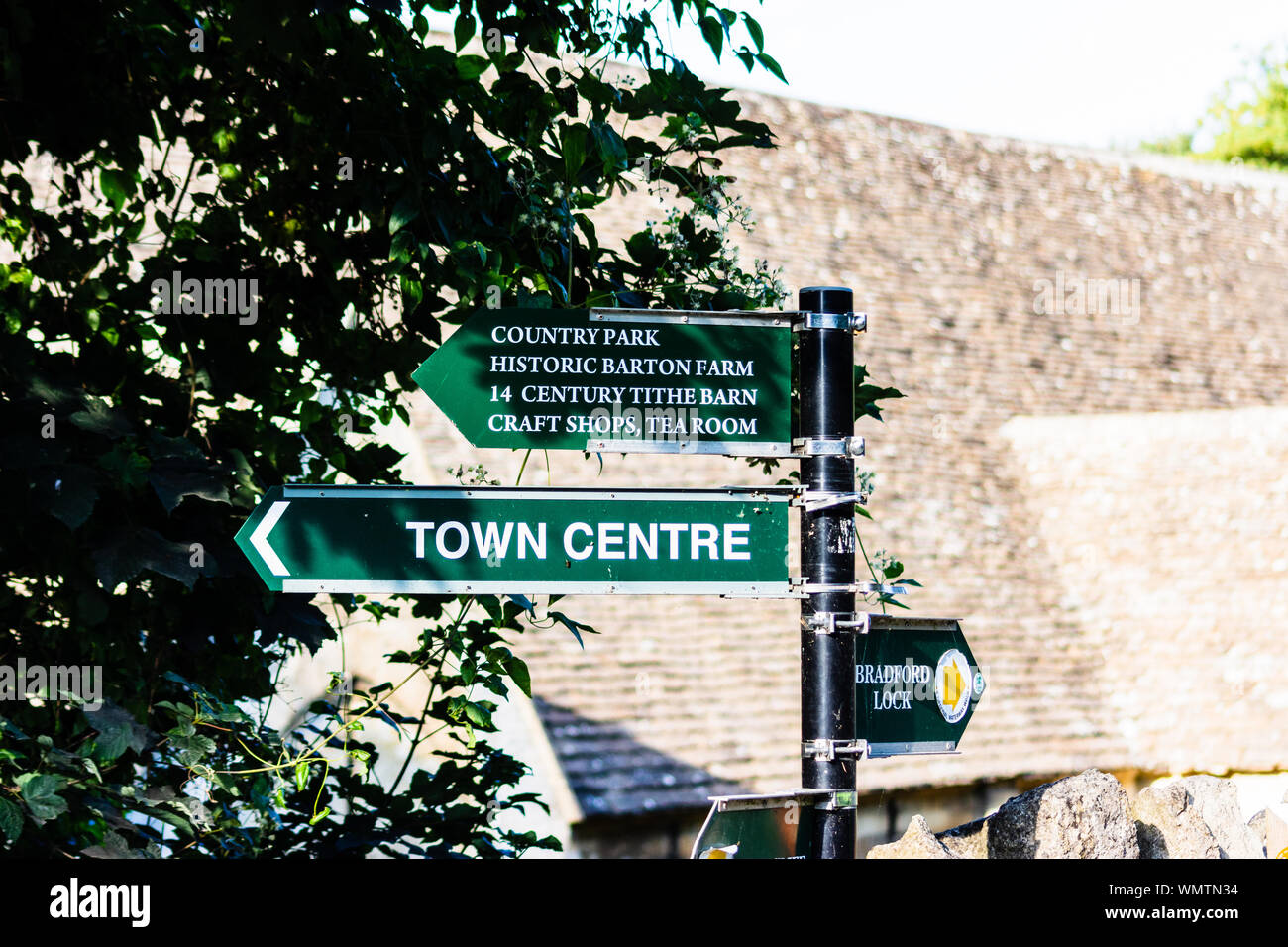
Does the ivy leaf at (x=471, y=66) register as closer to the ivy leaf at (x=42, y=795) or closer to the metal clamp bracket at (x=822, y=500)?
the metal clamp bracket at (x=822, y=500)

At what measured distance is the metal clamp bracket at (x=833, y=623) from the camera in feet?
8.74

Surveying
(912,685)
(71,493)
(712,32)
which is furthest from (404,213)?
(912,685)

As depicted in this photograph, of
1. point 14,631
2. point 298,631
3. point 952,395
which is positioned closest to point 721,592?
point 298,631

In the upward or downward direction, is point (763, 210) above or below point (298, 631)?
above

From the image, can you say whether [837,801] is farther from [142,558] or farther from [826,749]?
[142,558]

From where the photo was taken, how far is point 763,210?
1394 centimetres

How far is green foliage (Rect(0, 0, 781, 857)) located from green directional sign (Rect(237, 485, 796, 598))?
46 cm

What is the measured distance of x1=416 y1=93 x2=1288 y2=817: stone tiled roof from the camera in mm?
9562

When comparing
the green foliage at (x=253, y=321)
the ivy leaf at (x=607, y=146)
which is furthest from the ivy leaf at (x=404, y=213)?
the ivy leaf at (x=607, y=146)

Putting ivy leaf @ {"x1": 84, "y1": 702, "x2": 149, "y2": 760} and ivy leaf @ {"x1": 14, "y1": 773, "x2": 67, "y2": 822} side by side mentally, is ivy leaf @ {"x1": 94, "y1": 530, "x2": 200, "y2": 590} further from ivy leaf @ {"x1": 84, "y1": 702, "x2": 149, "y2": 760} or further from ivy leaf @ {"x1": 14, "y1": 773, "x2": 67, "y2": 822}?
ivy leaf @ {"x1": 14, "y1": 773, "x2": 67, "y2": 822}

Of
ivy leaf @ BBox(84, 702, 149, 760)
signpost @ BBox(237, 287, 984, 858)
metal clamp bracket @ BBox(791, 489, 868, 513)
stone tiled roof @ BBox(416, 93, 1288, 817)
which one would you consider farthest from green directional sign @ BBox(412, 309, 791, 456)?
stone tiled roof @ BBox(416, 93, 1288, 817)

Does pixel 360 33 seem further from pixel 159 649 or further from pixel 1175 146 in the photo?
pixel 1175 146

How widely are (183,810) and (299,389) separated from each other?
3.91 ft
